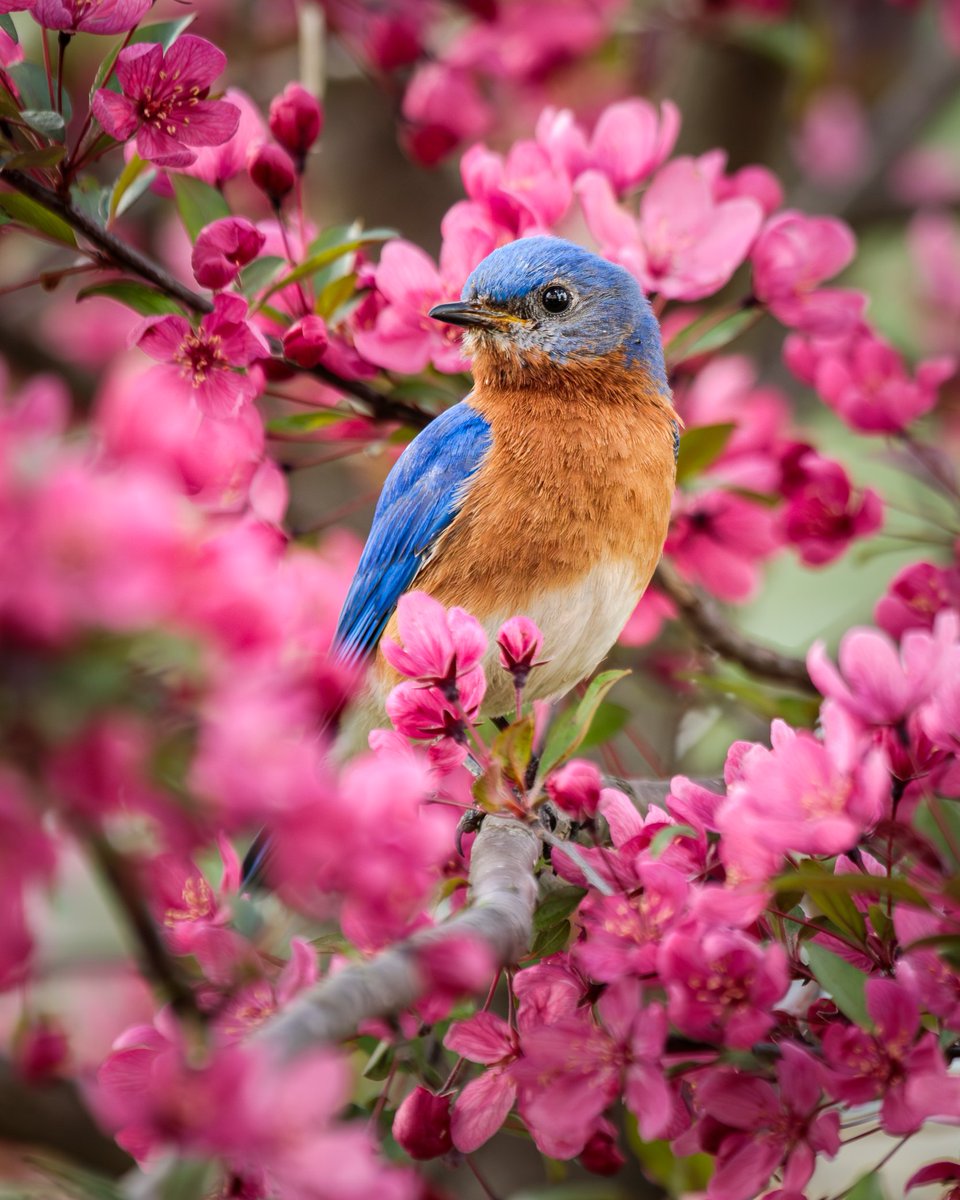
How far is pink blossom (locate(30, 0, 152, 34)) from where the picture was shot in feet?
6.40

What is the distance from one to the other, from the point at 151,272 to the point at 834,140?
4.51 m

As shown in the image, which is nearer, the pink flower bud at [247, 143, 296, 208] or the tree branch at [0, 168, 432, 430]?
the tree branch at [0, 168, 432, 430]

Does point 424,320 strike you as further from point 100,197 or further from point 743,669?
point 743,669

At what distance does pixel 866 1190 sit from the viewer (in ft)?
6.53

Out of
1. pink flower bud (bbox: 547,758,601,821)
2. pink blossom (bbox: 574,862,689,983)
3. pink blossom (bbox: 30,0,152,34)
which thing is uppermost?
pink blossom (bbox: 30,0,152,34)

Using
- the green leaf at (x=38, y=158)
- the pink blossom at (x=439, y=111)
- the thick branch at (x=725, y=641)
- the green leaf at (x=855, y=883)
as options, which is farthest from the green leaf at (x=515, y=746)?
the pink blossom at (x=439, y=111)

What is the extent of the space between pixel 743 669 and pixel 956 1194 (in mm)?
1607

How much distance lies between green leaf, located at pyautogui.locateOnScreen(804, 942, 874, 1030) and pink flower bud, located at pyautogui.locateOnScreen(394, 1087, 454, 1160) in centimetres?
58

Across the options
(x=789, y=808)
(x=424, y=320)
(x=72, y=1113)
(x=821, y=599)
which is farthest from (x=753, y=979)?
(x=821, y=599)

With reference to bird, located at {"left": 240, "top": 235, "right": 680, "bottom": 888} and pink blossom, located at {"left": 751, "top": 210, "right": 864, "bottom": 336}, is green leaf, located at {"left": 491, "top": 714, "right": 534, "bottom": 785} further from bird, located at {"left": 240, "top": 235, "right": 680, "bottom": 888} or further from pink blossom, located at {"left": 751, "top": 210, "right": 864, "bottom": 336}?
pink blossom, located at {"left": 751, "top": 210, "right": 864, "bottom": 336}

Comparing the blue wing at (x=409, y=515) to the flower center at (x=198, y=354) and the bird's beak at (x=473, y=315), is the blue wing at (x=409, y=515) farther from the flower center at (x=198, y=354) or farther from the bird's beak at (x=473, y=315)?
the flower center at (x=198, y=354)

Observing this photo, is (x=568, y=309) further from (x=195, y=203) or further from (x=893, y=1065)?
(x=893, y=1065)

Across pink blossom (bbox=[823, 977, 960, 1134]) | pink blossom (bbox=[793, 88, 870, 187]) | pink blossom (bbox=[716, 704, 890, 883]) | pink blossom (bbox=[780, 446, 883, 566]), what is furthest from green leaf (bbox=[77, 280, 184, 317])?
pink blossom (bbox=[793, 88, 870, 187])

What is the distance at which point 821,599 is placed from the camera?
6.25 m
